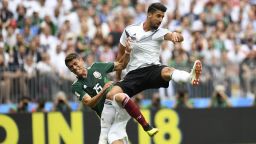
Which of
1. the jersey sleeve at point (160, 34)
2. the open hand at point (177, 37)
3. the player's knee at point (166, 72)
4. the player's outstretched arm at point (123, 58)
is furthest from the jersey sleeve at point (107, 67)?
the open hand at point (177, 37)

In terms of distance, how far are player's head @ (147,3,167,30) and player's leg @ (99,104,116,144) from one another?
1.65 m

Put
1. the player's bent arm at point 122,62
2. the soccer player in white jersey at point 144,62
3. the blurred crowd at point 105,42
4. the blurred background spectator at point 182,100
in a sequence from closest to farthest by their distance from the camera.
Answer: the soccer player in white jersey at point 144,62 → the player's bent arm at point 122,62 → the blurred crowd at point 105,42 → the blurred background spectator at point 182,100

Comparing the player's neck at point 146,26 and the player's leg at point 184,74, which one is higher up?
the player's neck at point 146,26

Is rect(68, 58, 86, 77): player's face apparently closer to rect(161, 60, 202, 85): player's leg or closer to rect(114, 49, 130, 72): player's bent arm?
rect(114, 49, 130, 72): player's bent arm

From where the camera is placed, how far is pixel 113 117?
15.1 m

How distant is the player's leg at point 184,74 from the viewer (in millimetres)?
13562

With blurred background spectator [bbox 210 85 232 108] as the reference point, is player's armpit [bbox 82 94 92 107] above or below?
above

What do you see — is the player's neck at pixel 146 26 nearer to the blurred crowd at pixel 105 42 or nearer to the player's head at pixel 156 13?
the player's head at pixel 156 13

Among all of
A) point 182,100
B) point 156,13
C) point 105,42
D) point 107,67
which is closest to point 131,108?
point 107,67

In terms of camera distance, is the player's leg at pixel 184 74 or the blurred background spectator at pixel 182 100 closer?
the player's leg at pixel 184 74

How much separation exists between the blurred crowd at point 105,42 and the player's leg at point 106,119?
5095 mm

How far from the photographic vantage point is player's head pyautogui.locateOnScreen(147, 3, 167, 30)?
14.2 m

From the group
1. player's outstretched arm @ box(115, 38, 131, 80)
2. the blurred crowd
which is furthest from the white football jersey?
the blurred crowd

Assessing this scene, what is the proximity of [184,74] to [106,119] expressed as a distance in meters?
1.93
